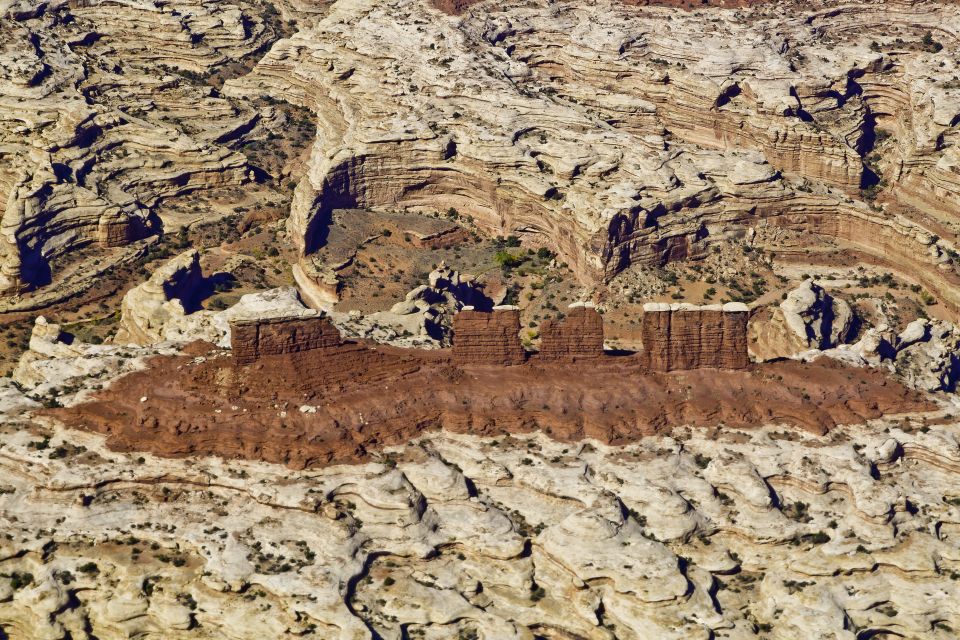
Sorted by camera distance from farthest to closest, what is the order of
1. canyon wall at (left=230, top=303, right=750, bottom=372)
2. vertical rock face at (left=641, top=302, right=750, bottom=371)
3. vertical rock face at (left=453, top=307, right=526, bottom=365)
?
vertical rock face at (left=641, top=302, right=750, bottom=371) → vertical rock face at (left=453, top=307, right=526, bottom=365) → canyon wall at (left=230, top=303, right=750, bottom=372)

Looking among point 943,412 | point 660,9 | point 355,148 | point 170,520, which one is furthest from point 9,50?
point 943,412

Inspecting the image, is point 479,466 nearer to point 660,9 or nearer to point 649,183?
point 649,183

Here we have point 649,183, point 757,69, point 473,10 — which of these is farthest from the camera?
point 473,10

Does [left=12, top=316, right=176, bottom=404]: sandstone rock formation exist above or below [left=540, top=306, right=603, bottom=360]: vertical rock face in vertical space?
below

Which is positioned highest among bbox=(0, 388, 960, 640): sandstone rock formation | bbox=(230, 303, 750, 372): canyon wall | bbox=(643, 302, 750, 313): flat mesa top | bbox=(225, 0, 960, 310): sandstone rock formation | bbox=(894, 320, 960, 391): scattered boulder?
bbox=(225, 0, 960, 310): sandstone rock formation

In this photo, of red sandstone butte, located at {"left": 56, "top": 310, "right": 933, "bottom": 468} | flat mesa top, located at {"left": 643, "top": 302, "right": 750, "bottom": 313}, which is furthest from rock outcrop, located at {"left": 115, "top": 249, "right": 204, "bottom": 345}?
flat mesa top, located at {"left": 643, "top": 302, "right": 750, "bottom": 313}

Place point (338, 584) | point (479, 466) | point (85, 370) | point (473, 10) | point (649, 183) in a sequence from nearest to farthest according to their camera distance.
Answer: point (338, 584) → point (479, 466) → point (85, 370) → point (649, 183) → point (473, 10)

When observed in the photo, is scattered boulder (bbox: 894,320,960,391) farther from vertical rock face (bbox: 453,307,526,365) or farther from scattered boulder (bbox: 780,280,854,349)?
vertical rock face (bbox: 453,307,526,365)
